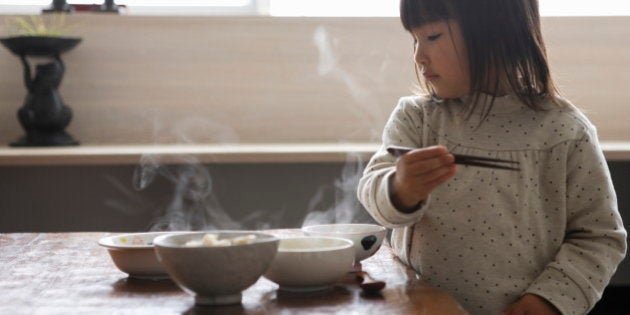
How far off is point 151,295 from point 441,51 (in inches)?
26.6

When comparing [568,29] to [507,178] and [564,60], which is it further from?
[507,178]

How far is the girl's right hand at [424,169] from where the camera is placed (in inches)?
→ 40.0

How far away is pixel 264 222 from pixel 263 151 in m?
0.49

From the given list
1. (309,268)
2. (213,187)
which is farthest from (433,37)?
(213,187)

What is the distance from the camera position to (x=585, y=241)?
52.1 inches

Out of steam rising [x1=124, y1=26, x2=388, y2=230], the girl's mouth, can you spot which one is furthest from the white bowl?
steam rising [x1=124, y1=26, x2=388, y2=230]

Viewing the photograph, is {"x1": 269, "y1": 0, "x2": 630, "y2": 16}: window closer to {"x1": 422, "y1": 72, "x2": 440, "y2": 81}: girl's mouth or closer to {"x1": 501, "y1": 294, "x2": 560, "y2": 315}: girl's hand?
{"x1": 422, "y1": 72, "x2": 440, "y2": 81}: girl's mouth

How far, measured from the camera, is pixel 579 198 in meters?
1.35

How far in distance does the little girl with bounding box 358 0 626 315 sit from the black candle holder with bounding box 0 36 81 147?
1.60 meters

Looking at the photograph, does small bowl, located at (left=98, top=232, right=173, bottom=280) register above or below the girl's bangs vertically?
below

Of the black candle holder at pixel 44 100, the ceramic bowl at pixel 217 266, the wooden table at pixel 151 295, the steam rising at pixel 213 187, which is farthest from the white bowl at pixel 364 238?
the black candle holder at pixel 44 100

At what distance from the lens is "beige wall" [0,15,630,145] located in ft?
9.87

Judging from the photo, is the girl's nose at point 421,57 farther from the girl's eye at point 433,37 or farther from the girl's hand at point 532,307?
the girl's hand at point 532,307

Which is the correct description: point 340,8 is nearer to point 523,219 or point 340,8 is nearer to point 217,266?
point 523,219
